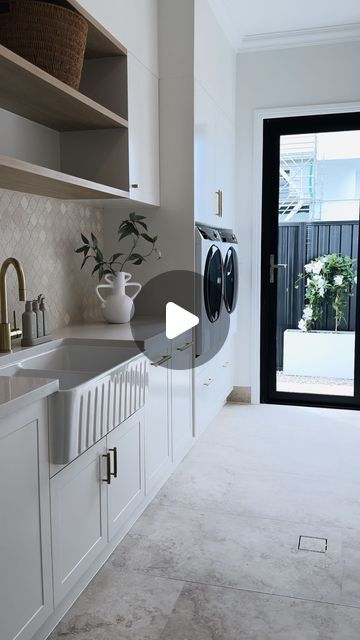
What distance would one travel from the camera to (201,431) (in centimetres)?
352

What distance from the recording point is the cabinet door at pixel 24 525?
1421 mm

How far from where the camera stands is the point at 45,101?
7.28ft

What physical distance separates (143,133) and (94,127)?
32 cm

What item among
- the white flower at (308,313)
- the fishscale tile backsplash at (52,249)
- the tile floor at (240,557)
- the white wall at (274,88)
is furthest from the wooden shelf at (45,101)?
the white flower at (308,313)

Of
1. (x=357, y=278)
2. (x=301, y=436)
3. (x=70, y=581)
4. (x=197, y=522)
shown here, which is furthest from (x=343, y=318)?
(x=70, y=581)

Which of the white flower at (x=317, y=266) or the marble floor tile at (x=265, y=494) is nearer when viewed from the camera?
the marble floor tile at (x=265, y=494)

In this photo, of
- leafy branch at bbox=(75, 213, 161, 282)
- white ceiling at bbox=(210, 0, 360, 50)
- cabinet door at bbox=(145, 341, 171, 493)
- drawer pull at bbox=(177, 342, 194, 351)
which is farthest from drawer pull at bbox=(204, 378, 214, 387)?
white ceiling at bbox=(210, 0, 360, 50)

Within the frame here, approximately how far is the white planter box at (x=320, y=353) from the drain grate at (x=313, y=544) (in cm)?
215

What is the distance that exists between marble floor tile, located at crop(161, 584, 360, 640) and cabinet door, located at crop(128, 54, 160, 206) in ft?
5.78

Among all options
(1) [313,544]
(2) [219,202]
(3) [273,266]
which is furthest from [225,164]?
(1) [313,544]

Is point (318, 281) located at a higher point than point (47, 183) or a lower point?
lower

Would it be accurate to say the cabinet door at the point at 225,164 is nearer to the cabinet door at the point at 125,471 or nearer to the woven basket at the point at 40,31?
the woven basket at the point at 40,31

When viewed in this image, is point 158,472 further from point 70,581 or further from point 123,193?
point 123,193
